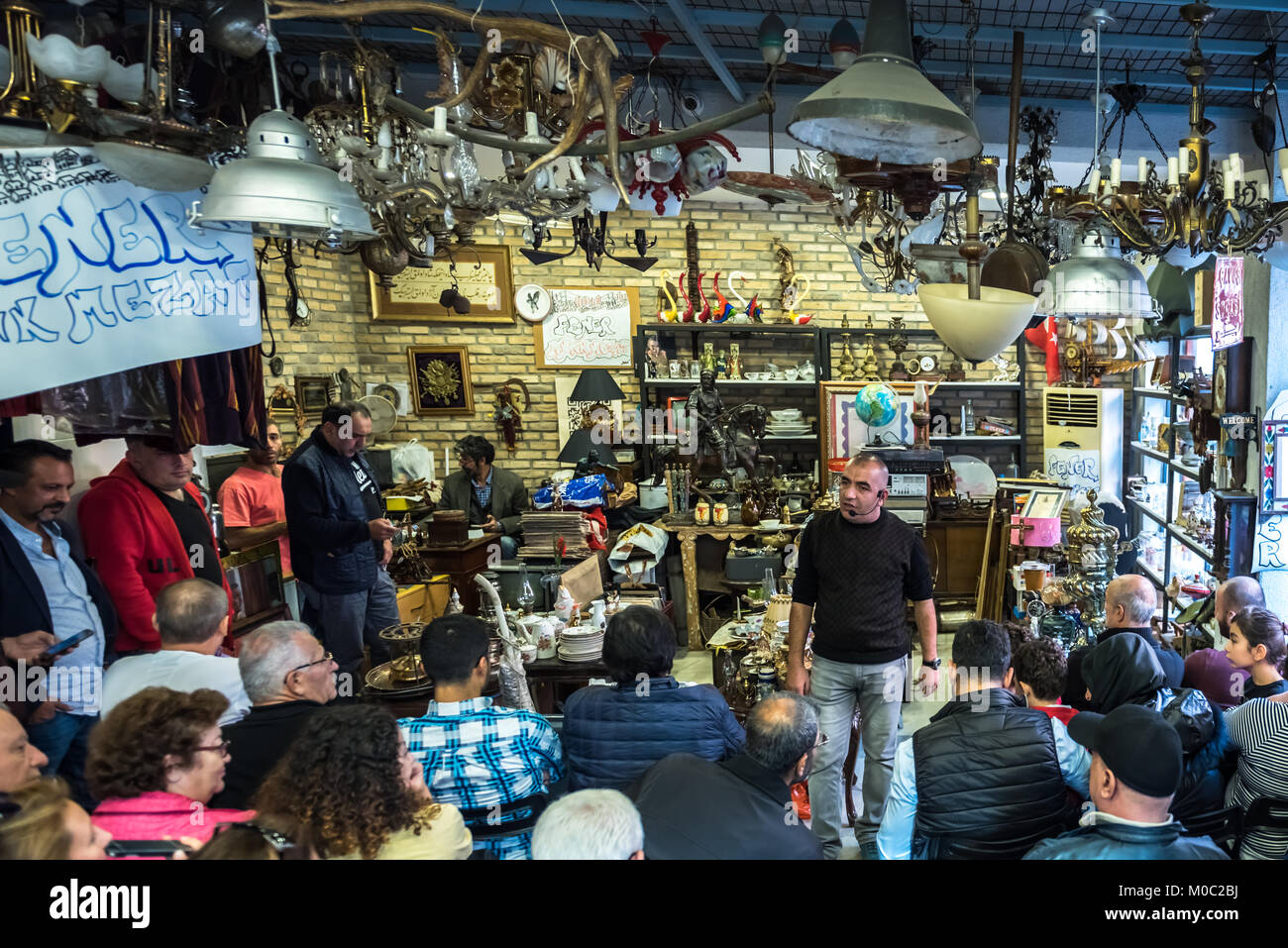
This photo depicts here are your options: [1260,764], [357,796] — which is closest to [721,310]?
[1260,764]

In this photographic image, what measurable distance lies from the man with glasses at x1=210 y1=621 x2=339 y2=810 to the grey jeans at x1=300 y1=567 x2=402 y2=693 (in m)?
1.68

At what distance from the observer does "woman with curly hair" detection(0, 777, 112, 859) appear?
1.52 metres

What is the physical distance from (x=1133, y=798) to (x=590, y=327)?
6280 mm

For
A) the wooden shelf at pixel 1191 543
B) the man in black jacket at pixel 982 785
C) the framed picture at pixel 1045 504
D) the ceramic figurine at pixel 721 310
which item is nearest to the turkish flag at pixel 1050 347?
the wooden shelf at pixel 1191 543

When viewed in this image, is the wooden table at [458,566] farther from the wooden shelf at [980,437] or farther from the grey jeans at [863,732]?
the wooden shelf at [980,437]

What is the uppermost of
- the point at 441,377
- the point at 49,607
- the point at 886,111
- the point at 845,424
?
the point at 886,111

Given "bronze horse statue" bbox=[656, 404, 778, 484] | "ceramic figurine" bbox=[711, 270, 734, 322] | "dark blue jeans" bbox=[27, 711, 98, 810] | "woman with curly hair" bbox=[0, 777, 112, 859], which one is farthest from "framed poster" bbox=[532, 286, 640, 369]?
"woman with curly hair" bbox=[0, 777, 112, 859]

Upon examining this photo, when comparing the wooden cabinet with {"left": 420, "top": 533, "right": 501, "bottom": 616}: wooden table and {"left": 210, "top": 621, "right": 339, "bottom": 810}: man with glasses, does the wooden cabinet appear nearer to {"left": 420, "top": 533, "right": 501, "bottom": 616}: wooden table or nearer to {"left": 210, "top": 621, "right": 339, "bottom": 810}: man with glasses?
{"left": 420, "top": 533, "right": 501, "bottom": 616}: wooden table

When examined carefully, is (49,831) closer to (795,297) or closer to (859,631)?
(859,631)

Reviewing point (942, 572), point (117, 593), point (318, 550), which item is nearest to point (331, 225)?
point (117, 593)

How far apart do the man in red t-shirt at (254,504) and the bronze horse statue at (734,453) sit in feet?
10.2

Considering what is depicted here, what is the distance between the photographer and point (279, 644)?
2.44m

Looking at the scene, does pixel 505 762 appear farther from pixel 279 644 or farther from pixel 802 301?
pixel 802 301

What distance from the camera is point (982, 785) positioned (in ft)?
7.73
